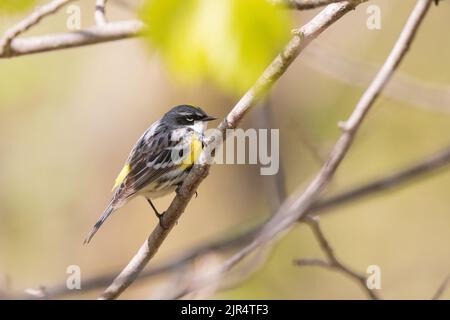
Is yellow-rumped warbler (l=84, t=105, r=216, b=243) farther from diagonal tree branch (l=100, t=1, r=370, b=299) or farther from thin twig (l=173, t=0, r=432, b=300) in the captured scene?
thin twig (l=173, t=0, r=432, b=300)

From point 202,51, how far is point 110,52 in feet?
18.7

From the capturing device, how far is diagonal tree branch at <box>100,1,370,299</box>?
2.09 metres

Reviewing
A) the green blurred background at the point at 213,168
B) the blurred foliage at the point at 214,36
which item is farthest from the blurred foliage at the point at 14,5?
the green blurred background at the point at 213,168

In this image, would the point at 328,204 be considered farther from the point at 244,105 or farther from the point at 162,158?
the point at 162,158

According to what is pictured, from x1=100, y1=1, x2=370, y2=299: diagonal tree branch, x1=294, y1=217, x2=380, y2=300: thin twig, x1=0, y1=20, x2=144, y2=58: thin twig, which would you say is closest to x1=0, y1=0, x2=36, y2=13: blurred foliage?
x1=100, y1=1, x2=370, y2=299: diagonal tree branch

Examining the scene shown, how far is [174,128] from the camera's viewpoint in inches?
177

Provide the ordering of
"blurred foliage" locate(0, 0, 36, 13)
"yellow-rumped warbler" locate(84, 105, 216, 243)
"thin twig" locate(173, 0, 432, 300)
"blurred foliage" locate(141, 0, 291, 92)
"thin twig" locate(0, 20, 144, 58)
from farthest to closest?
"yellow-rumped warbler" locate(84, 105, 216, 243) → "thin twig" locate(0, 20, 144, 58) → "thin twig" locate(173, 0, 432, 300) → "blurred foliage" locate(0, 0, 36, 13) → "blurred foliage" locate(141, 0, 291, 92)

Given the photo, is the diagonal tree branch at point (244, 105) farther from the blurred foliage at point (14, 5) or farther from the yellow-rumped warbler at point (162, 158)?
the yellow-rumped warbler at point (162, 158)

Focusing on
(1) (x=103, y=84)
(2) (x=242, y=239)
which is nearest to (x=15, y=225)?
(1) (x=103, y=84)

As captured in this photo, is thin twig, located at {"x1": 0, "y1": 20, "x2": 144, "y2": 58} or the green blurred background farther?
the green blurred background

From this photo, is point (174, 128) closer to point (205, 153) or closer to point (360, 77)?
point (360, 77)

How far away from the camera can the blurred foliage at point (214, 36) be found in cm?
139

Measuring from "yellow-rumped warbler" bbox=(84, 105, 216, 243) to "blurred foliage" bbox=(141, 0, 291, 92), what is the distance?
2477mm

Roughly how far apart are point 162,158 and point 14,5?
2.70 metres
